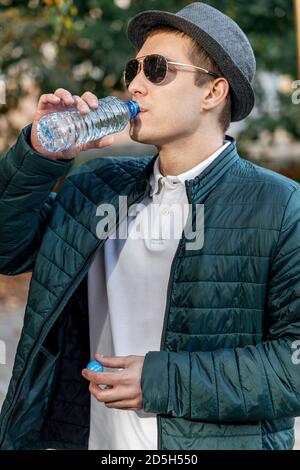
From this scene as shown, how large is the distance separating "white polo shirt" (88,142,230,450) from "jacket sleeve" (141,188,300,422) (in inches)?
11.5

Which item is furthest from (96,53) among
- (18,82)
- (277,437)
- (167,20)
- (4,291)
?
(277,437)

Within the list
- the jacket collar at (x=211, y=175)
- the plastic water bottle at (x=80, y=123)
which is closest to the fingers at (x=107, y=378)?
the jacket collar at (x=211, y=175)

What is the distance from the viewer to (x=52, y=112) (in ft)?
7.87

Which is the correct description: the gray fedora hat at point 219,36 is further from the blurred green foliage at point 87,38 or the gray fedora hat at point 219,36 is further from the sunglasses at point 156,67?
the blurred green foliage at point 87,38

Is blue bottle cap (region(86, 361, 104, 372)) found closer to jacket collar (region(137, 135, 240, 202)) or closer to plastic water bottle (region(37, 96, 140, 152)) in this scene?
jacket collar (region(137, 135, 240, 202))

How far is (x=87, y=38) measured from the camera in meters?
8.70

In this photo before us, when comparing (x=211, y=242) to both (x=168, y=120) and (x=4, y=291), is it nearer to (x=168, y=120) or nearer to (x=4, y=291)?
(x=168, y=120)

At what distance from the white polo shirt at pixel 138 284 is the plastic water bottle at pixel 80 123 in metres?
0.25

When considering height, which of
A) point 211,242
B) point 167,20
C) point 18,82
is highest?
point 18,82

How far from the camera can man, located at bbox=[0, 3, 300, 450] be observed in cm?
217

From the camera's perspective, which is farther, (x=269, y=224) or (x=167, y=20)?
(x=167, y=20)

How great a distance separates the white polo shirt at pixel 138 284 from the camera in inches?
96.9
